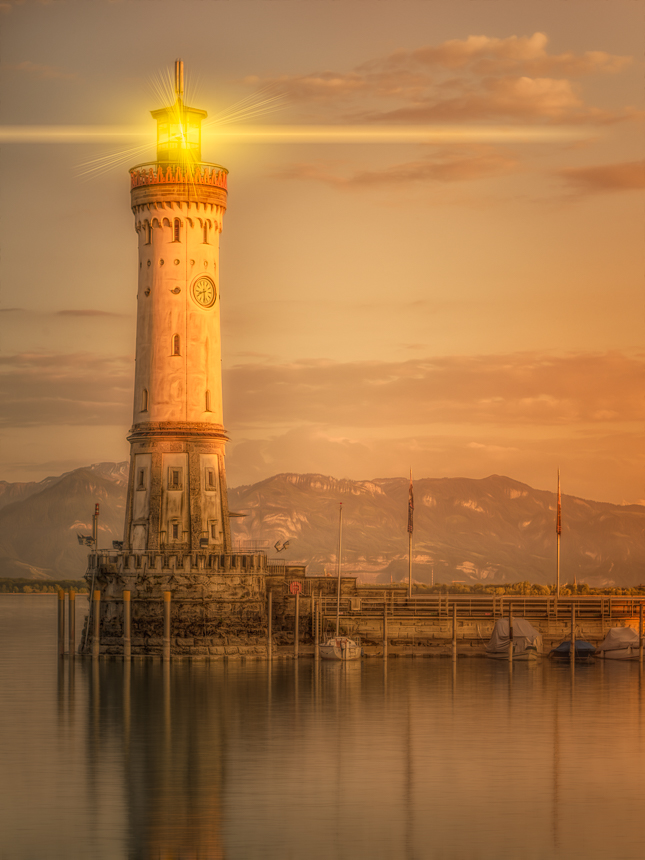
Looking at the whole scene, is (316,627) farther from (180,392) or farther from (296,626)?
(180,392)

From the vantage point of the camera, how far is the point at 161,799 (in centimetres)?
4472

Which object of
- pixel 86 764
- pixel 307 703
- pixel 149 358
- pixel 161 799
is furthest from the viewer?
pixel 149 358

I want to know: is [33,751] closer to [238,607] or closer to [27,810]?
[27,810]

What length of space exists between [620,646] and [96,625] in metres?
35.0

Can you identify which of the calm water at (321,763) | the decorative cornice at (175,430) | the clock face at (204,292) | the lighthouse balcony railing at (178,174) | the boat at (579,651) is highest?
the lighthouse balcony railing at (178,174)

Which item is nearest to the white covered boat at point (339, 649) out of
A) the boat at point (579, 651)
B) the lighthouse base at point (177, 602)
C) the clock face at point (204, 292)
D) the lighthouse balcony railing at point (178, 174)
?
the lighthouse base at point (177, 602)

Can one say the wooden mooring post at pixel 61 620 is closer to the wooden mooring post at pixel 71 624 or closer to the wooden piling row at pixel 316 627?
the wooden mooring post at pixel 71 624

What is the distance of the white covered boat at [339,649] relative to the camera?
284 ft

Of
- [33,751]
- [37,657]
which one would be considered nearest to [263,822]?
[33,751]

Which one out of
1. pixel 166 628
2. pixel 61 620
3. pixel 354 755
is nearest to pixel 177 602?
pixel 166 628

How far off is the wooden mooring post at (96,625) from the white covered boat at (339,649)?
14.2m

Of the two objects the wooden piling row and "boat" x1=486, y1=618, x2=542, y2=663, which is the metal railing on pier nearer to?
the wooden piling row

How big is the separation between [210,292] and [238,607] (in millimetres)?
20028

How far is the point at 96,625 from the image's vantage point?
271 ft
